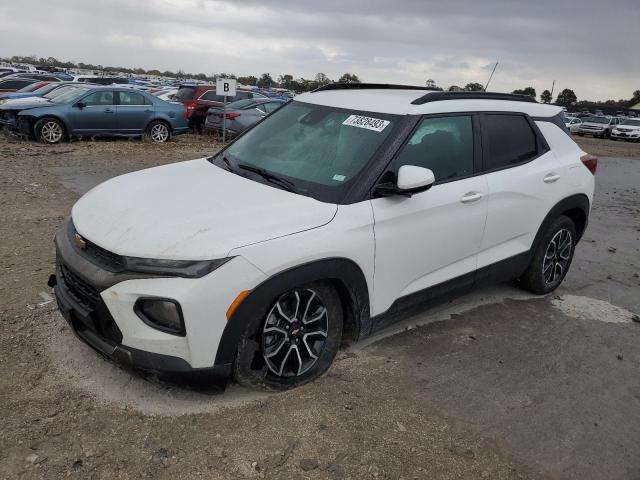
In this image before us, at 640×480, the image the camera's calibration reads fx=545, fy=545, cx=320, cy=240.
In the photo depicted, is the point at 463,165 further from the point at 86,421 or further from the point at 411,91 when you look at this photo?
the point at 86,421

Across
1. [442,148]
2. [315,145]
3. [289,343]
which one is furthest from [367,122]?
[289,343]

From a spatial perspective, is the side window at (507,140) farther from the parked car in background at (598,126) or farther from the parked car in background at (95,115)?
the parked car in background at (598,126)

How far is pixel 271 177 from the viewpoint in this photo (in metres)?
3.51

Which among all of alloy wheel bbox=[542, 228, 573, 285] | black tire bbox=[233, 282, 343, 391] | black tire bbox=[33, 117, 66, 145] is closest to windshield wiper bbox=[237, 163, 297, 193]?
black tire bbox=[233, 282, 343, 391]

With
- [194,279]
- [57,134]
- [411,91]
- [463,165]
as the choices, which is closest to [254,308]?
[194,279]

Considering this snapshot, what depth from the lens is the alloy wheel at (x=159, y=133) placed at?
48.3 ft

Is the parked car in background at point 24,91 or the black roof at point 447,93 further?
the parked car in background at point 24,91

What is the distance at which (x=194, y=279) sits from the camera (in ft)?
8.60

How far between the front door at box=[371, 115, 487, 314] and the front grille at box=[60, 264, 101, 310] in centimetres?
160

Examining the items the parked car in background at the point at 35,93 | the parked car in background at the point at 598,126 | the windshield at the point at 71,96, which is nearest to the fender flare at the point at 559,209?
the windshield at the point at 71,96

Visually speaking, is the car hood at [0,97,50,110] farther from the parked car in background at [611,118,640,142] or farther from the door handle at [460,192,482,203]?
the parked car in background at [611,118,640,142]

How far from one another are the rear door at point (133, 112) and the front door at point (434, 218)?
1196cm

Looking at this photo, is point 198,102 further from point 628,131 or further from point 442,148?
point 628,131

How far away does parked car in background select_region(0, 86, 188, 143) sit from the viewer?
1297cm
